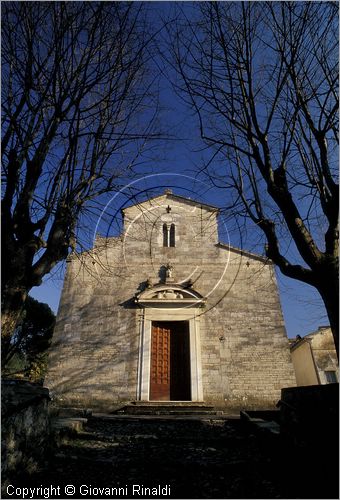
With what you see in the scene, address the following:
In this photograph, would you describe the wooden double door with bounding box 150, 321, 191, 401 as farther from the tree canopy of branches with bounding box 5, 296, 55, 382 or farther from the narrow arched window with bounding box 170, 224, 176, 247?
the tree canopy of branches with bounding box 5, 296, 55, 382

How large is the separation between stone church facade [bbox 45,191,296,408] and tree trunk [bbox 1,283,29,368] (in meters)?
6.04

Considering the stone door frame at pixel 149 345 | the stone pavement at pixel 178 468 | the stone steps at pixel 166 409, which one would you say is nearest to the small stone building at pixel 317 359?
the stone door frame at pixel 149 345

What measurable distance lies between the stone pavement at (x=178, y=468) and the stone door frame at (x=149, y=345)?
4675 mm

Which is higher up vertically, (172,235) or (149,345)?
(172,235)

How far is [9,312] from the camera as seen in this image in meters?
3.42

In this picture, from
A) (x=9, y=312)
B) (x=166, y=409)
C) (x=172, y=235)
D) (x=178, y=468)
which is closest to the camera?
(x=9, y=312)

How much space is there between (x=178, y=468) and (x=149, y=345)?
7.53 m

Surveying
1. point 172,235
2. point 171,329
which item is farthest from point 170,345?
point 172,235

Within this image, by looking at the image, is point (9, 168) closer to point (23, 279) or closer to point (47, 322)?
point (23, 279)

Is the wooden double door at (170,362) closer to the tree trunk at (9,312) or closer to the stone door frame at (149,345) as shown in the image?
the stone door frame at (149,345)

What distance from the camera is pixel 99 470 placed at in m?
3.73

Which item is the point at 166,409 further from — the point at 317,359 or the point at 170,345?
the point at 317,359

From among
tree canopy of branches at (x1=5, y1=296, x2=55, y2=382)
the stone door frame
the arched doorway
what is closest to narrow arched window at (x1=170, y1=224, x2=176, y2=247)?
the arched doorway

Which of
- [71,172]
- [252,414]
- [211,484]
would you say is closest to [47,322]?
[252,414]
